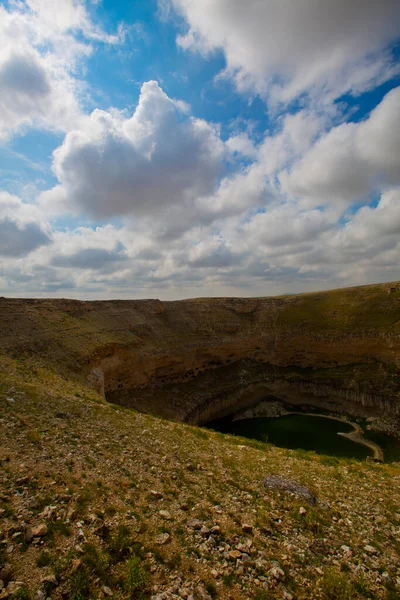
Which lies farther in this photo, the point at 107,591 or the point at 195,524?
the point at 195,524

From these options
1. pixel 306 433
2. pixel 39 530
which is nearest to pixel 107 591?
pixel 39 530

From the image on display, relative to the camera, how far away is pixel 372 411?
43750 mm

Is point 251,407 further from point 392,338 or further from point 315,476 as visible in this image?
point 315,476

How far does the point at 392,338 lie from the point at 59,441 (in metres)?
52.5

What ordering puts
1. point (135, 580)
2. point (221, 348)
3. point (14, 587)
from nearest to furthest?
1. point (14, 587)
2. point (135, 580)
3. point (221, 348)

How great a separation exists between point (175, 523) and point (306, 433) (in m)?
38.1

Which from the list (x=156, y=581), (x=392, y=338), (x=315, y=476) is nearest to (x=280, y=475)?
(x=315, y=476)

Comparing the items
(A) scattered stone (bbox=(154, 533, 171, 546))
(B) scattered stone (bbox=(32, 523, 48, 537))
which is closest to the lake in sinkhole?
(A) scattered stone (bbox=(154, 533, 171, 546))

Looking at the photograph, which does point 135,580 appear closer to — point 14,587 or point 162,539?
point 162,539

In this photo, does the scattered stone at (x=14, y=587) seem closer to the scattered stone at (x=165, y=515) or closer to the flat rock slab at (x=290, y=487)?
the scattered stone at (x=165, y=515)

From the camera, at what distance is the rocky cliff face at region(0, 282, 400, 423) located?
34781 millimetres

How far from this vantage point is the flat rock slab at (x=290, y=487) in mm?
10055

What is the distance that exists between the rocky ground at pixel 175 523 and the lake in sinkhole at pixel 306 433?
81.0ft

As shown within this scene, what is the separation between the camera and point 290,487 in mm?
10586
